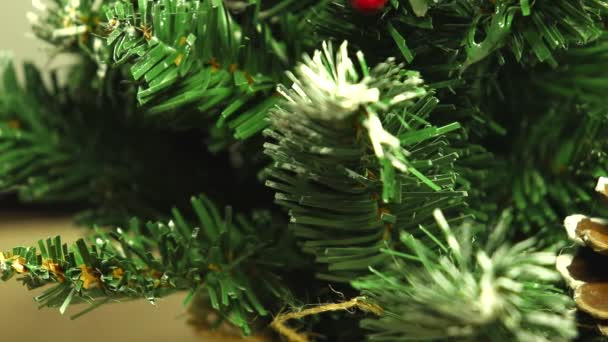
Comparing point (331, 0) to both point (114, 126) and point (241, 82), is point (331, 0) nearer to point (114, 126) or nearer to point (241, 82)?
point (241, 82)

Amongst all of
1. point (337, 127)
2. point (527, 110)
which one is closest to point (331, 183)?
point (337, 127)

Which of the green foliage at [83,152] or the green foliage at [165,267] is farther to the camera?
the green foliage at [83,152]

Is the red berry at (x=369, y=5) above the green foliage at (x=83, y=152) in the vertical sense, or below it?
above

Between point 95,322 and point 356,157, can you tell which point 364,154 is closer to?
point 356,157

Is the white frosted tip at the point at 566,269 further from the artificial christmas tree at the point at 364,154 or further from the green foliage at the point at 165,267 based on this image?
the green foliage at the point at 165,267

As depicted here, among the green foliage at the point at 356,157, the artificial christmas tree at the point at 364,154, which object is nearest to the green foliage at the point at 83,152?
the artificial christmas tree at the point at 364,154

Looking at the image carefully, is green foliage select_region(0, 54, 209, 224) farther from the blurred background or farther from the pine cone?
the pine cone
